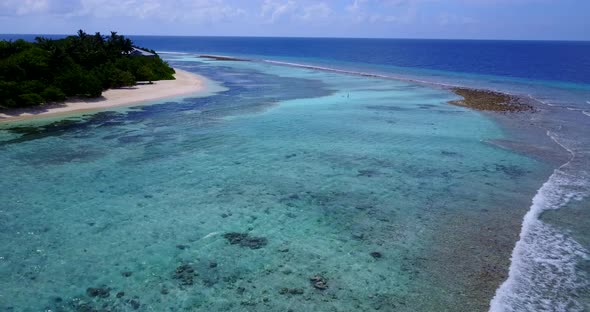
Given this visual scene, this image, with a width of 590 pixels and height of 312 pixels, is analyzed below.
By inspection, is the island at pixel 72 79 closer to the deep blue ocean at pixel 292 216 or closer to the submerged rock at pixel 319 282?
the deep blue ocean at pixel 292 216

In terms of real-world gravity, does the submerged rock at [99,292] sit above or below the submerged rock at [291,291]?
below

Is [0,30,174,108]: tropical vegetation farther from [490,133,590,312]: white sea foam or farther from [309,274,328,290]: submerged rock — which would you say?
[490,133,590,312]: white sea foam

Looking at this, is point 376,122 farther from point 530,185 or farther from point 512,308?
point 512,308

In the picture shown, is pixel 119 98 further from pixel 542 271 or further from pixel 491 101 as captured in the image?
pixel 542 271

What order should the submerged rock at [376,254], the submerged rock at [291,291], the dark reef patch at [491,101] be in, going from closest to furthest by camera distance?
the submerged rock at [291,291], the submerged rock at [376,254], the dark reef patch at [491,101]

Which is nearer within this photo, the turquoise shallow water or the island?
the turquoise shallow water

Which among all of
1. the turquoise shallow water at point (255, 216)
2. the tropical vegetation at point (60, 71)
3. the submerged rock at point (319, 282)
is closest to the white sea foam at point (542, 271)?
the turquoise shallow water at point (255, 216)

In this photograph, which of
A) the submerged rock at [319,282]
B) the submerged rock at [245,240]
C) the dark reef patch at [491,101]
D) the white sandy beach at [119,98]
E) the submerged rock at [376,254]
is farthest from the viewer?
the dark reef patch at [491,101]

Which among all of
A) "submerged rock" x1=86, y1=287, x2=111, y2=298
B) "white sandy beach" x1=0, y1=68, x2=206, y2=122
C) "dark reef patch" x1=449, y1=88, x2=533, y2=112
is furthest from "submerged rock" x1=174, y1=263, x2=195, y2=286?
"dark reef patch" x1=449, y1=88, x2=533, y2=112
